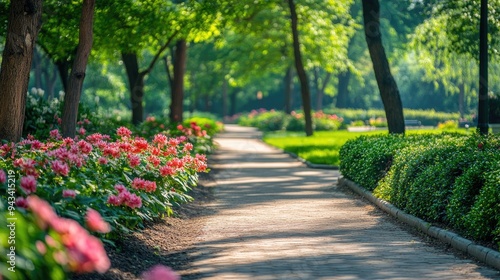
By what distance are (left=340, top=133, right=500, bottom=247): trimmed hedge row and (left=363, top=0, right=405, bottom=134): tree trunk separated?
625 centimetres

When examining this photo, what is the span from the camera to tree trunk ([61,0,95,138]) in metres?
18.2

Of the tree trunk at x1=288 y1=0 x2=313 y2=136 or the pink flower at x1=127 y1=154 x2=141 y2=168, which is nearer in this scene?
the pink flower at x1=127 y1=154 x2=141 y2=168

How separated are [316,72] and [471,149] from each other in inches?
2816

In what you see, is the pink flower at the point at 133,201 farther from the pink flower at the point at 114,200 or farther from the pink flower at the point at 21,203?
the pink flower at the point at 21,203

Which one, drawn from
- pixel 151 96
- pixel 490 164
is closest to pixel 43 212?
pixel 490 164

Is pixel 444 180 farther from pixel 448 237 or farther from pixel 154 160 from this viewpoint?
pixel 154 160

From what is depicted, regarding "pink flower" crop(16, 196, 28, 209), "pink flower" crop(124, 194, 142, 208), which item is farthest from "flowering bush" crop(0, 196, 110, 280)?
"pink flower" crop(124, 194, 142, 208)

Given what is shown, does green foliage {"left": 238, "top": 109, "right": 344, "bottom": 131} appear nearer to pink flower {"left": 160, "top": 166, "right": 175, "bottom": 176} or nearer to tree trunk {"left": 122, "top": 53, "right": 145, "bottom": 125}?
tree trunk {"left": 122, "top": 53, "right": 145, "bottom": 125}

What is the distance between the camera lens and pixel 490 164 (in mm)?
12141

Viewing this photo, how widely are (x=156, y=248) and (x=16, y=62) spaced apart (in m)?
6.03

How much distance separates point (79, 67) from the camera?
725 inches

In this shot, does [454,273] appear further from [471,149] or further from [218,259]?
[471,149]

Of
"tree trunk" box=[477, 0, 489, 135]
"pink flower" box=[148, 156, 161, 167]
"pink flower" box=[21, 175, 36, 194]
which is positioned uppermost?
"tree trunk" box=[477, 0, 489, 135]

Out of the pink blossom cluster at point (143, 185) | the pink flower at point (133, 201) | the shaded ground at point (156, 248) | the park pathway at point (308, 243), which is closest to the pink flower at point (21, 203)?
the shaded ground at point (156, 248)
